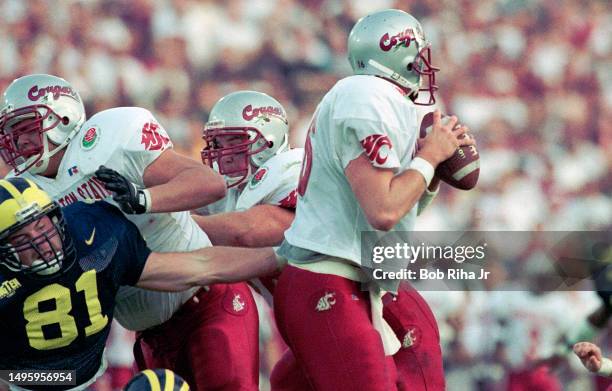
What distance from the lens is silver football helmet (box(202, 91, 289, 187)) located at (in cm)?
500

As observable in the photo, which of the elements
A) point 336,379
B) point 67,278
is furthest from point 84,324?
point 336,379

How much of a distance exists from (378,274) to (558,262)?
346 cm

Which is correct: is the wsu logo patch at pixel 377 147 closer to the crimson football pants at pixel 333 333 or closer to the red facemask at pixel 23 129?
the crimson football pants at pixel 333 333

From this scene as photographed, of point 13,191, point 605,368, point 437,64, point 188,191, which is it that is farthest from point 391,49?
point 437,64

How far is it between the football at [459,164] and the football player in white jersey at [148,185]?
2.42 ft

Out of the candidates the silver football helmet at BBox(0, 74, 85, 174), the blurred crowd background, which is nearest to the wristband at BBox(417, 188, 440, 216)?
the silver football helmet at BBox(0, 74, 85, 174)

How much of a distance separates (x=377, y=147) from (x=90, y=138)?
1.22 m

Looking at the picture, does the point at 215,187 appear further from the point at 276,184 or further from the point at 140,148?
the point at 276,184

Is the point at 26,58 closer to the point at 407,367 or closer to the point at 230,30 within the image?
the point at 230,30

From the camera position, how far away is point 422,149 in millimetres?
3611

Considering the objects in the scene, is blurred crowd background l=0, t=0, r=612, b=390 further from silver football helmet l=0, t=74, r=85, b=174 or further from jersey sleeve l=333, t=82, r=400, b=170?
jersey sleeve l=333, t=82, r=400, b=170

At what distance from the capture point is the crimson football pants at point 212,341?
4.20 m
